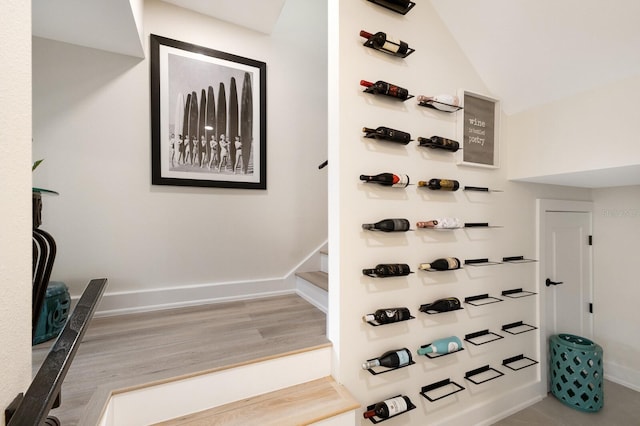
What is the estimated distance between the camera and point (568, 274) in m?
2.34

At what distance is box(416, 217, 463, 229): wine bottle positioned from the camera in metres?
1.58

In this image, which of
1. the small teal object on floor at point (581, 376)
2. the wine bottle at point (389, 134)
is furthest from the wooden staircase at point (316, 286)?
the small teal object on floor at point (581, 376)

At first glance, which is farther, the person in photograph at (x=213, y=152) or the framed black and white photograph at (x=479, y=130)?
the person in photograph at (x=213, y=152)

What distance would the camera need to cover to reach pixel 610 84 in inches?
61.8

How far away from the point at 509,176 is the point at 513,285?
0.86 m

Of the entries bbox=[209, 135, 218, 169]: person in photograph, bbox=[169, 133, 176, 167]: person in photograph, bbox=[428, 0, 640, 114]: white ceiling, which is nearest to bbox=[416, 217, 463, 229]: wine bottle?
bbox=[428, 0, 640, 114]: white ceiling

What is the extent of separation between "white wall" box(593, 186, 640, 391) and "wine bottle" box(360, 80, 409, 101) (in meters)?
2.46

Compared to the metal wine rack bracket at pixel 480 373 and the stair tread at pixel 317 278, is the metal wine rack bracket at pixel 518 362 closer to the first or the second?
the metal wine rack bracket at pixel 480 373

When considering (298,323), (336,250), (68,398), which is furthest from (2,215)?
(298,323)

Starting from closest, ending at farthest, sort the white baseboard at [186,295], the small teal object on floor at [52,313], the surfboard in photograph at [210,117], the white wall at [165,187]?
the small teal object on floor at [52,313]
the white wall at [165,187]
the white baseboard at [186,295]
the surfboard in photograph at [210,117]

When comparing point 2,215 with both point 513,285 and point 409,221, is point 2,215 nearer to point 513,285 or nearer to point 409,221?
point 409,221

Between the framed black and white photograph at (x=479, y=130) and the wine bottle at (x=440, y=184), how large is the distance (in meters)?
0.23

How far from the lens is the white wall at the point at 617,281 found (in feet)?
7.44

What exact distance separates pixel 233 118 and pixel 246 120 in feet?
0.36
